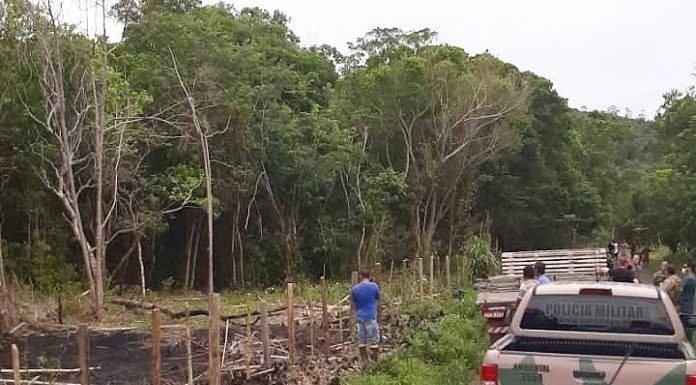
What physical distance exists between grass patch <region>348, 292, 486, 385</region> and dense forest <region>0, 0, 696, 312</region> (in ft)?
35.9

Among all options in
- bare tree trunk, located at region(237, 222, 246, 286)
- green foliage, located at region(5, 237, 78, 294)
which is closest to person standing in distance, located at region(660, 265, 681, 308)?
green foliage, located at region(5, 237, 78, 294)

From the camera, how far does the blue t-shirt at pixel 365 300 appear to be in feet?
49.3

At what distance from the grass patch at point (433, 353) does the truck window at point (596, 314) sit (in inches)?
141

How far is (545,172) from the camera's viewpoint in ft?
156

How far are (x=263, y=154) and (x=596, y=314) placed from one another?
2879 cm

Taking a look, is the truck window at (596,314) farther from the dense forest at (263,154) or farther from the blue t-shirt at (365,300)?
the dense forest at (263,154)

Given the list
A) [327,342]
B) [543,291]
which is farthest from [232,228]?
[543,291]

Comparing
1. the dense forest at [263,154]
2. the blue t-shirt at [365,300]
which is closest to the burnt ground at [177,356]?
the blue t-shirt at [365,300]

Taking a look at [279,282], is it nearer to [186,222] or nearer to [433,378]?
[186,222]

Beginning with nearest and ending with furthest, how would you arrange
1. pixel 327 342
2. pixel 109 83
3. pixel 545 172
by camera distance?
pixel 327 342
pixel 109 83
pixel 545 172

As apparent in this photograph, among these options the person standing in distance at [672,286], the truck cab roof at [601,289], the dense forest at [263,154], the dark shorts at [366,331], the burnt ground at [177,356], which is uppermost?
the dense forest at [263,154]

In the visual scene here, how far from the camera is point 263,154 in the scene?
121ft

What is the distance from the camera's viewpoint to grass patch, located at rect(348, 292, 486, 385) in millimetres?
12945

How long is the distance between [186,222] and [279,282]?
14.8ft
